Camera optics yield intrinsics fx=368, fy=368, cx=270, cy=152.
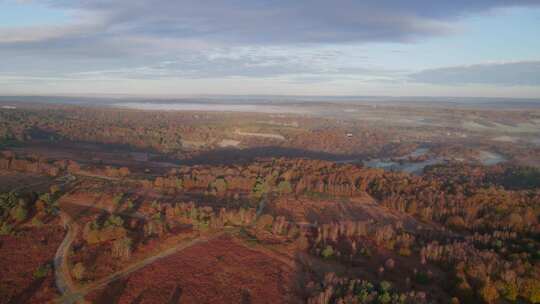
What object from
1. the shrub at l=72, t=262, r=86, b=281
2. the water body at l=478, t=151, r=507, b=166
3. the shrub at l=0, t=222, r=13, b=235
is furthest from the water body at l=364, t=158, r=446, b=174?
the shrub at l=0, t=222, r=13, b=235

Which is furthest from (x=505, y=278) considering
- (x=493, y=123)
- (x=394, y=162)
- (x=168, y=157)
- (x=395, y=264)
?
(x=493, y=123)

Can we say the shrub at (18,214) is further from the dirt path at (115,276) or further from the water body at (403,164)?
the water body at (403,164)

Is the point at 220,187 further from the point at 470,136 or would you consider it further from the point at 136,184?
the point at 470,136

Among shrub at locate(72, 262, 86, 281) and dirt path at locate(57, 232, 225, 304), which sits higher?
shrub at locate(72, 262, 86, 281)

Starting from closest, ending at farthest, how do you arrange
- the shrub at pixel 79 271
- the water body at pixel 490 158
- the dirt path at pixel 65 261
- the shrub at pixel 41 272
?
the dirt path at pixel 65 261 → the shrub at pixel 79 271 → the shrub at pixel 41 272 → the water body at pixel 490 158

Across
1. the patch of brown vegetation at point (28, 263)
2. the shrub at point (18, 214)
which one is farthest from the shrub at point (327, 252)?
the shrub at point (18, 214)

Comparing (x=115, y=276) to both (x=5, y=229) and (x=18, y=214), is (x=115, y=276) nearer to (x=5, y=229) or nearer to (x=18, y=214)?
(x=5, y=229)

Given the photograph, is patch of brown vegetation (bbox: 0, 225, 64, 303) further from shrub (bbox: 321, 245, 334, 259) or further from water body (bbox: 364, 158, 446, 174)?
water body (bbox: 364, 158, 446, 174)

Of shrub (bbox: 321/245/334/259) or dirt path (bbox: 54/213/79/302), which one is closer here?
dirt path (bbox: 54/213/79/302)
